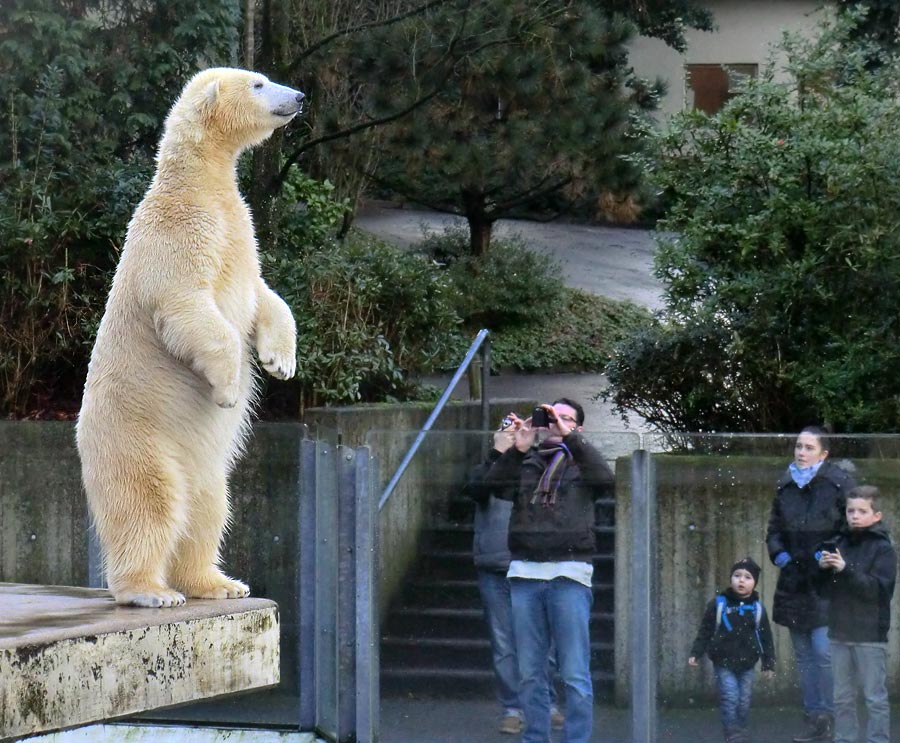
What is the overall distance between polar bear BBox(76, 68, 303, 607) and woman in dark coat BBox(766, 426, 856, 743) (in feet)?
9.72

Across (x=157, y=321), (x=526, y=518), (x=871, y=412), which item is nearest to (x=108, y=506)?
(x=157, y=321)

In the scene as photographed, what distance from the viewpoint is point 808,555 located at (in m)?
6.36

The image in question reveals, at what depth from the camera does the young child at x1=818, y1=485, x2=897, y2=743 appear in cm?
621

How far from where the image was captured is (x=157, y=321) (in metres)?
4.33

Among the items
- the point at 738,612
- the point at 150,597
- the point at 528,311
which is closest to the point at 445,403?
the point at 738,612

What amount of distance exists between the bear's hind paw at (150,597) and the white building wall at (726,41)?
18.9 m

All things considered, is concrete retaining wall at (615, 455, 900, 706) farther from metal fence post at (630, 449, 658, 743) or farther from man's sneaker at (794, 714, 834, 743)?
man's sneaker at (794, 714, 834, 743)

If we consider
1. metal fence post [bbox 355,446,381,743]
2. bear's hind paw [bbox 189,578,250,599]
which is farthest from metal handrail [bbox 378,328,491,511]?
bear's hind paw [bbox 189,578,250,599]

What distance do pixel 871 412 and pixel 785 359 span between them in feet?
2.60

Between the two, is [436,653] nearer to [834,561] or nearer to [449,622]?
[449,622]

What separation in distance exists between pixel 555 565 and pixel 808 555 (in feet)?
4.02

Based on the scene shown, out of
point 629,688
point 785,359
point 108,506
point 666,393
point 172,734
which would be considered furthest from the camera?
point 666,393

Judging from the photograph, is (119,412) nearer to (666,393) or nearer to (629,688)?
(629,688)

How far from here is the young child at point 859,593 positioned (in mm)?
6215
